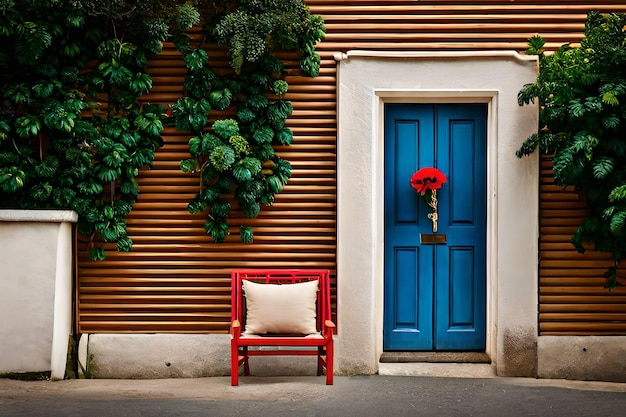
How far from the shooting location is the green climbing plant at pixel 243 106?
25.4 feet

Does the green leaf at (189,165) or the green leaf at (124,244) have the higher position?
the green leaf at (189,165)

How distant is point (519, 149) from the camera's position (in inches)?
314

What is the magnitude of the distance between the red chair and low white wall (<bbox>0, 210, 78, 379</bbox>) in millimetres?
1743

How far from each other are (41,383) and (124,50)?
3307 mm

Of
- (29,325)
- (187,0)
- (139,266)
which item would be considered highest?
(187,0)

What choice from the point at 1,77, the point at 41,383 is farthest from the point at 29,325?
the point at 1,77

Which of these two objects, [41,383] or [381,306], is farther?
[381,306]

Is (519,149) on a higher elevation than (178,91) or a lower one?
lower

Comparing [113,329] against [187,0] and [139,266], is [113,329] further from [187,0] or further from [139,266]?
[187,0]

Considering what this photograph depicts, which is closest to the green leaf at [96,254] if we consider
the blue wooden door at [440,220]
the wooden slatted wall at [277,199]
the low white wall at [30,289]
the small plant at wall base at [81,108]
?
the small plant at wall base at [81,108]

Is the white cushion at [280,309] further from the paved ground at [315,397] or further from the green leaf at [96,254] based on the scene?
the green leaf at [96,254]

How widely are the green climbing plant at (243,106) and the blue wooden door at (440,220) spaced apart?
1206 millimetres

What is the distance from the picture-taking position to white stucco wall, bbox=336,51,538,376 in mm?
7996

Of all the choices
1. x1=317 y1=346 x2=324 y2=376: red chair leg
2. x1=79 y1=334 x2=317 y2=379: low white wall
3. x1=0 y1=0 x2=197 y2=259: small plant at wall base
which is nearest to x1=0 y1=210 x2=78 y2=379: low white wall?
x1=0 y1=0 x2=197 y2=259: small plant at wall base
